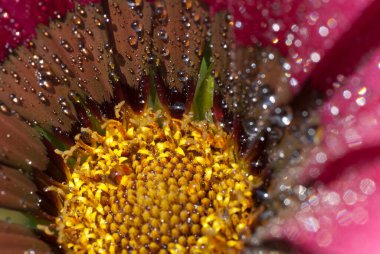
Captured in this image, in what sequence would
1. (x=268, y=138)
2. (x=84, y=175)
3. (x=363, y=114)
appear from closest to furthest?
(x=363, y=114), (x=268, y=138), (x=84, y=175)

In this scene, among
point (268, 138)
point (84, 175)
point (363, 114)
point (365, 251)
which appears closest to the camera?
point (365, 251)

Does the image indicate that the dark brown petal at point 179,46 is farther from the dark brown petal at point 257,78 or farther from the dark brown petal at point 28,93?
the dark brown petal at point 28,93

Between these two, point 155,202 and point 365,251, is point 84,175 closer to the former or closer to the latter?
point 155,202

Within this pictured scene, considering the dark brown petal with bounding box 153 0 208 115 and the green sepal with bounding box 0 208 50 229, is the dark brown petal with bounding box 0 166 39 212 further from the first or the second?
the dark brown petal with bounding box 153 0 208 115

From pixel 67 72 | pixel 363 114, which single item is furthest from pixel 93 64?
pixel 363 114

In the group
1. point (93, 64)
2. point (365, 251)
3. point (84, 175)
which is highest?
point (93, 64)

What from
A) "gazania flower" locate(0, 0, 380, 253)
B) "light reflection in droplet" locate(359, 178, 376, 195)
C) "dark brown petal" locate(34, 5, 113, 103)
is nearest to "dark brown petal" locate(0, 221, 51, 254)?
"gazania flower" locate(0, 0, 380, 253)

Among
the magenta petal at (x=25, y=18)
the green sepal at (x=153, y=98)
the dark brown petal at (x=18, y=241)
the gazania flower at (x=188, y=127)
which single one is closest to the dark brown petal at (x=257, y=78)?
the gazania flower at (x=188, y=127)
